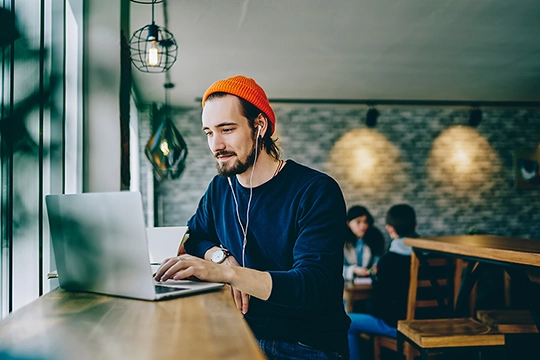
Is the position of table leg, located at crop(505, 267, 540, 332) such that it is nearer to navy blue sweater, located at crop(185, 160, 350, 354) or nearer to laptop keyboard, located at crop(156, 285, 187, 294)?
navy blue sweater, located at crop(185, 160, 350, 354)

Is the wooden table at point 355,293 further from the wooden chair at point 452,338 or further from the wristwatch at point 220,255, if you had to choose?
the wristwatch at point 220,255

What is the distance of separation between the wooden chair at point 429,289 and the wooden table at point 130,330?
76.6 inches

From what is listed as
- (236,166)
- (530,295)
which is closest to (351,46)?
(530,295)

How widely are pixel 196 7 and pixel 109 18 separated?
962 mm

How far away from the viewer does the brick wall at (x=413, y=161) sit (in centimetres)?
613

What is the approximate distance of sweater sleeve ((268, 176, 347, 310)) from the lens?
1113 millimetres

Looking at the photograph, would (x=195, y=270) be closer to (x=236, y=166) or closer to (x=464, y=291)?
(x=236, y=166)

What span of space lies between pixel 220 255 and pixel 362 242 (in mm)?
3274

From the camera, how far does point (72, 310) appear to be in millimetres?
934

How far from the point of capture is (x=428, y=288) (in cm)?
275

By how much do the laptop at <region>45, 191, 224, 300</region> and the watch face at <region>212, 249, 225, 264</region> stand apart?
0.25 meters

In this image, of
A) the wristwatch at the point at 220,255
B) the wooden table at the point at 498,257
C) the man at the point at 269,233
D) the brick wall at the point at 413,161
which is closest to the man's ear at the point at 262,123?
the man at the point at 269,233

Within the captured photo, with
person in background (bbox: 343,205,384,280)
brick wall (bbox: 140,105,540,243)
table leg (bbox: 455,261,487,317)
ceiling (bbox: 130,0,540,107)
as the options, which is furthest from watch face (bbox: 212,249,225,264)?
brick wall (bbox: 140,105,540,243)

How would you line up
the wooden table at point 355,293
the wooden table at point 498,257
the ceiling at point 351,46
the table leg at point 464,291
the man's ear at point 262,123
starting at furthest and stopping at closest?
the wooden table at point 355,293
the ceiling at point 351,46
the table leg at point 464,291
the wooden table at point 498,257
the man's ear at point 262,123
